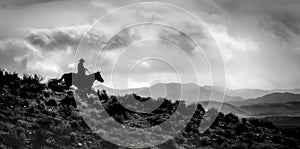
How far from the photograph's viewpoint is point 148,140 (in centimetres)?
2281

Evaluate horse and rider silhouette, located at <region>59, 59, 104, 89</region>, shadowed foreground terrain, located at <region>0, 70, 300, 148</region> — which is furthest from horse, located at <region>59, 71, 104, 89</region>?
shadowed foreground terrain, located at <region>0, 70, 300, 148</region>

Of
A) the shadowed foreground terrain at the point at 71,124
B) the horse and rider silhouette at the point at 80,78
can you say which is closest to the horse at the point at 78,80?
the horse and rider silhouette at the point at 80,78

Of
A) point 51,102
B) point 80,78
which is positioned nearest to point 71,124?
point 51,102

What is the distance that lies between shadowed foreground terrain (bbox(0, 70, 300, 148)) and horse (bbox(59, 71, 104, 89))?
0.82 metres

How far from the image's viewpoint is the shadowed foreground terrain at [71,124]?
19234 millimetres

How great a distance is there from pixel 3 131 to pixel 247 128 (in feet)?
66.2

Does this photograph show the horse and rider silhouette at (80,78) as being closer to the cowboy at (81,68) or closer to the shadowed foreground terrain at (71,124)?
the cowboy at (81,68)

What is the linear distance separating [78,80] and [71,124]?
28.4 feet

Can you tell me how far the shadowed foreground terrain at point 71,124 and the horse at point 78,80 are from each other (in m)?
0.82

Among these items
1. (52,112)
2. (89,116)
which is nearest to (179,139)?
(89,116)

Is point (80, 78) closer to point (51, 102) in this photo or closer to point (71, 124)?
point (51, 102)

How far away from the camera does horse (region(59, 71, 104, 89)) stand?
99.1ft

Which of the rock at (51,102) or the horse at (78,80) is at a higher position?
the horse at (78,80)

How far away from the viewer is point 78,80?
30.4m
